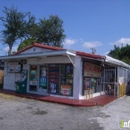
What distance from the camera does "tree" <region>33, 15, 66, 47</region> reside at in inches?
1590

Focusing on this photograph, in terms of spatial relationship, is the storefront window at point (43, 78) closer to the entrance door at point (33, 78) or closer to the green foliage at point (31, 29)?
the entrance door at point (33, 78)

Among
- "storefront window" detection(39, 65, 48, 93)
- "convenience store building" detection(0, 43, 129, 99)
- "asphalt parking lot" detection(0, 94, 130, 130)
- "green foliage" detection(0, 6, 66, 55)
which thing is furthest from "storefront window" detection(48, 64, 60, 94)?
"green foliage" detection(0, 6, 66, 55)

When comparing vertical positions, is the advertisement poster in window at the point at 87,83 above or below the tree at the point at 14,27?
below

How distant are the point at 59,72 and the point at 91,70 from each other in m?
2.24

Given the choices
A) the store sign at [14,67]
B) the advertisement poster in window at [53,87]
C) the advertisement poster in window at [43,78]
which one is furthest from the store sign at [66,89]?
the store sign at [14,67]

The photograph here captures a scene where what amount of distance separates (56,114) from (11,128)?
2.43 m

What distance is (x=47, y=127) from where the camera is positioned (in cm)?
600

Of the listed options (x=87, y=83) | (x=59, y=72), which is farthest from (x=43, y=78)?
(x=87, y=83)

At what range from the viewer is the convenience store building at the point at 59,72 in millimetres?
10992

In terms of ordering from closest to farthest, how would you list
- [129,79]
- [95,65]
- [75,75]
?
[75,75] < [95,65] < [129,79]

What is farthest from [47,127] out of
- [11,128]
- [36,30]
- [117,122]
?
[36,30]

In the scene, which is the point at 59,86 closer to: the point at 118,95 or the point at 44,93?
the point at 44,93

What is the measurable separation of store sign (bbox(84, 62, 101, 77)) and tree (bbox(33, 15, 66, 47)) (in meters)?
28.0

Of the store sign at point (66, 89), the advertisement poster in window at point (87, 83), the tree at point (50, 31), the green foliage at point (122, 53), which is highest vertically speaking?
the tree at point (50, 31)
